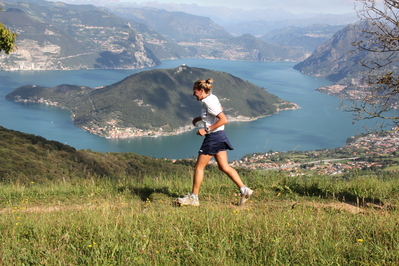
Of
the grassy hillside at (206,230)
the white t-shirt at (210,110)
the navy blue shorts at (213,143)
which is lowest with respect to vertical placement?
the grassy hillside at (206,230)

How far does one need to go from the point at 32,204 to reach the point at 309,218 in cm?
299

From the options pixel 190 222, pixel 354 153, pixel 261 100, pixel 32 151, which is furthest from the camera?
pixel 261 100

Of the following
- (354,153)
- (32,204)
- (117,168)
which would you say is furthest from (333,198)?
(354,153)

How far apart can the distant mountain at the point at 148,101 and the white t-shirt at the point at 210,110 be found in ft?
260

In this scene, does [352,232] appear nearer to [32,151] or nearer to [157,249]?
[157,249]

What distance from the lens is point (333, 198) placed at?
4188 millimetres

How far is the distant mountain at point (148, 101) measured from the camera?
9075 cm

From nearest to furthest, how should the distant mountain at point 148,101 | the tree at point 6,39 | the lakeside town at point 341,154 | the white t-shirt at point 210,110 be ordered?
the white t-shirt at point 210,110, the tree at point 6,39, the lakeside town at point 341,154, the distant mountain at point 148,101

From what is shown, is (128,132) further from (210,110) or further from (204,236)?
(204,236)

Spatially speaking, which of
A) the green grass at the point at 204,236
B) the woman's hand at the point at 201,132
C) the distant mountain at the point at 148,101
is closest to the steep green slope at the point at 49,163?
the woman's hand at the point at 201,132

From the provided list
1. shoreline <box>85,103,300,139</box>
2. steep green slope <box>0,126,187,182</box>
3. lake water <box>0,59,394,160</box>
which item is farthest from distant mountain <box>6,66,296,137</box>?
steep green slope <box>0,126,187,182</box>

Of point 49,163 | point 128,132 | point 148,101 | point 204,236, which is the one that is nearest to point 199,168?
point 204,236

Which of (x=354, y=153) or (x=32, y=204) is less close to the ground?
(x=32, y=204)

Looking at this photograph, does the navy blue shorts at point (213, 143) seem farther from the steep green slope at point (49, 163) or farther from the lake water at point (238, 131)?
the lake water at point (238, 131)
